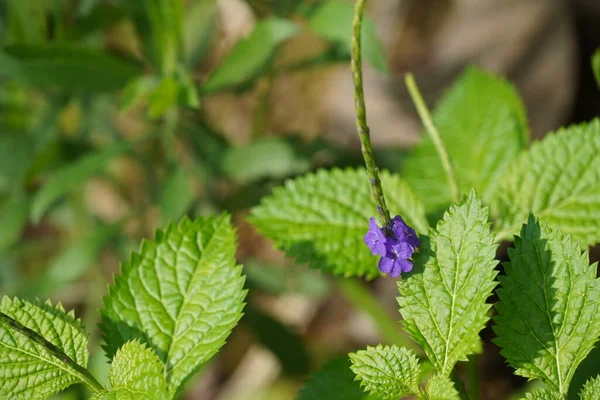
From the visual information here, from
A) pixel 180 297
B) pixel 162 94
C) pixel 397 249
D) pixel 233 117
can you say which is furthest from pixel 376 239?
pixel 233 117

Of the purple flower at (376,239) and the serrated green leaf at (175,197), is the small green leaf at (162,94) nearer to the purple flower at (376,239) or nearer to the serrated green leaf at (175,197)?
the serrated green leaf at (175,197)

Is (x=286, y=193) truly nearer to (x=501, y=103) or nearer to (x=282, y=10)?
(x=501, y=103)

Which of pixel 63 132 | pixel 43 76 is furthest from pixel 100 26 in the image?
pixel 63 132

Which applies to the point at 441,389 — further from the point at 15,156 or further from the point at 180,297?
the point at 15,156

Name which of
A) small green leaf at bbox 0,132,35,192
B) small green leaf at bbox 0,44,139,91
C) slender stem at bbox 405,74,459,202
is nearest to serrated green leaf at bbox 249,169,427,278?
slender stem at bbox 405,74,459,202

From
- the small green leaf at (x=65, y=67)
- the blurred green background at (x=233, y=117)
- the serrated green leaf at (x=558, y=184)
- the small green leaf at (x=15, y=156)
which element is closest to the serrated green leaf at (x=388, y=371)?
the serrated green leaf at (x=558, y=184)

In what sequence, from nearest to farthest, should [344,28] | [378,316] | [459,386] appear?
[459,386] < [344,28] < [378,316]

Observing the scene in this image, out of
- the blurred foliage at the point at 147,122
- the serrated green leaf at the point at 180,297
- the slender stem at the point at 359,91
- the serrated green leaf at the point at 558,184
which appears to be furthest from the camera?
the blurred foliage at the point at 147,122
